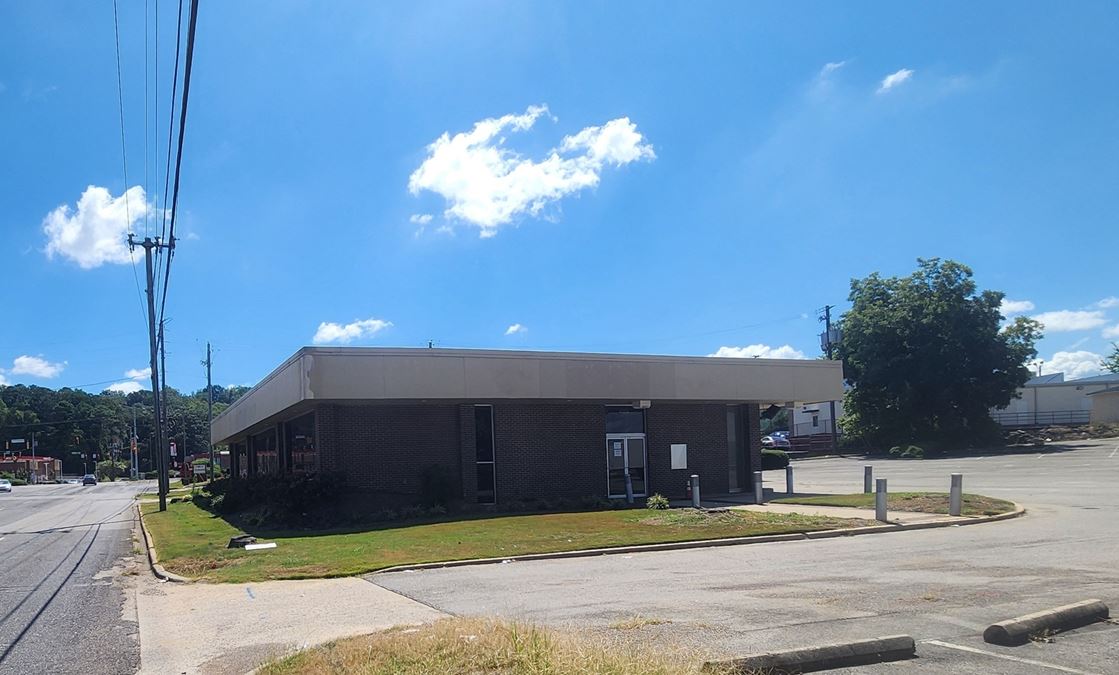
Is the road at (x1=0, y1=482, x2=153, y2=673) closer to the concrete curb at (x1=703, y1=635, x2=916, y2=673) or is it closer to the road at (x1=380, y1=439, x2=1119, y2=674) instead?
the road at (x1=380, y1=439, x2=1119, y2=674)

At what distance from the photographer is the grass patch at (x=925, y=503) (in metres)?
20.1

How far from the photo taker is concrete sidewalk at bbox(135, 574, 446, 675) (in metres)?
8.23

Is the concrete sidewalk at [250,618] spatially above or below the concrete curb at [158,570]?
above

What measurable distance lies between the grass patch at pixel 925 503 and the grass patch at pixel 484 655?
50.2 ft

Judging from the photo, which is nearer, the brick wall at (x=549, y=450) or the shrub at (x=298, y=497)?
the shrub at (x=298, y=497)

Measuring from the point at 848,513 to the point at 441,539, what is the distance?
375 inches

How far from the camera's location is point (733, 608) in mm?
9367

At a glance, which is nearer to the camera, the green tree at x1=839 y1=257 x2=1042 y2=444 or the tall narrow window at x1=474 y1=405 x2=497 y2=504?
the tall narrow window at x1=474 y1=405 x2=497 y2=504

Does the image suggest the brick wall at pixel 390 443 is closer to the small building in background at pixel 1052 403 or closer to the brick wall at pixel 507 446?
the brick wall at pixel 507 446

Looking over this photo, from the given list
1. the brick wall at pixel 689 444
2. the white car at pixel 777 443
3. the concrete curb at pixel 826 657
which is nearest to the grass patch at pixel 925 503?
the brick wall at pixel 689 444

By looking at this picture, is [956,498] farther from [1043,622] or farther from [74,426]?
[74,426]

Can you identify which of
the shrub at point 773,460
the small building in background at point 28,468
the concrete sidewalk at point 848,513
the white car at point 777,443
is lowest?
the small building in background at point 28,468

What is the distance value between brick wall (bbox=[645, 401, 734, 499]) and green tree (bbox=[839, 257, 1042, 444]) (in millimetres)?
34173

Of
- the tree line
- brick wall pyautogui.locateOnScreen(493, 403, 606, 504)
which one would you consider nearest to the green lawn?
brick wall pyautogui.locateOnScreen(493, 403, 606, 504)
